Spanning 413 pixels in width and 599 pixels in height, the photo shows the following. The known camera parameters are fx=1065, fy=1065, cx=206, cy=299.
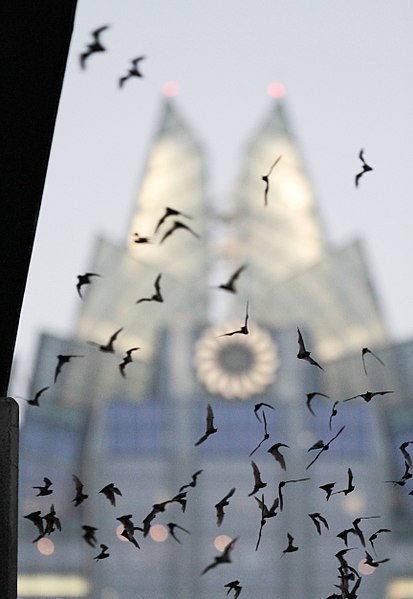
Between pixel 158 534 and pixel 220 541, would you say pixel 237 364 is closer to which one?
pixel 220 541

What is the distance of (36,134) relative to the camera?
8.97ft

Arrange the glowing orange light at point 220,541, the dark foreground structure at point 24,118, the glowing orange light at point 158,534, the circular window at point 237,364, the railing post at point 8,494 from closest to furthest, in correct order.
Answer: the dark foreground structure at point 24,118
the railing post at point 8,494
the glowing orange light at point 220,541
the glowing orange light at point 158,534
the circular window at point 237,364

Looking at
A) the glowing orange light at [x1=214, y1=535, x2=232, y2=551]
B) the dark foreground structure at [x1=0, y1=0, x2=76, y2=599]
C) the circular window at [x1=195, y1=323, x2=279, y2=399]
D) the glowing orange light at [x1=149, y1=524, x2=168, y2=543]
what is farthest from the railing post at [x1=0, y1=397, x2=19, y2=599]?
the circular window at [x1=195, y1=323, x2=279, y2=399]

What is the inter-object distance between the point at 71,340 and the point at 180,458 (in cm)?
1423

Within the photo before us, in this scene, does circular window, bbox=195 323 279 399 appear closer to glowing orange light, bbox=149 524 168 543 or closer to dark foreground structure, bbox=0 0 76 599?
glowing orange light, bbox=149 524 168 543

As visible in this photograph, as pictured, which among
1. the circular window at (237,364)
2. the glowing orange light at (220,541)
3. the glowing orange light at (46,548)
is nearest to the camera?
the glowing orange light at (220,541)

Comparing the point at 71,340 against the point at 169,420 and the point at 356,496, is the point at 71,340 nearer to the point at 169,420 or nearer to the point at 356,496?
the point at 169,420

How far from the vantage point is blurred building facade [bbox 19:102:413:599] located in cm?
5197

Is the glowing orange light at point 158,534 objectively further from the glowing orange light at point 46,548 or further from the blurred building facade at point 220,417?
the glowing orange light at point 46,548

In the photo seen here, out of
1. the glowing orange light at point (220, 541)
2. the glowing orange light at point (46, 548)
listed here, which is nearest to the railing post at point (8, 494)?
the glowing orange light at point (220, 541)

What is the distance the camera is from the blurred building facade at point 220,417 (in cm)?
5197

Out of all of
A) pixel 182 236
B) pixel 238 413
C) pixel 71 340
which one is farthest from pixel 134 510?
pixel 182 236

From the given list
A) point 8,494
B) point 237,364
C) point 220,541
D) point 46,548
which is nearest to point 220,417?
point 237,364

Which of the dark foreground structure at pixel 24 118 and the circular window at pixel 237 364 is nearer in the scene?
the dark foreground structure at pixel 24 118
